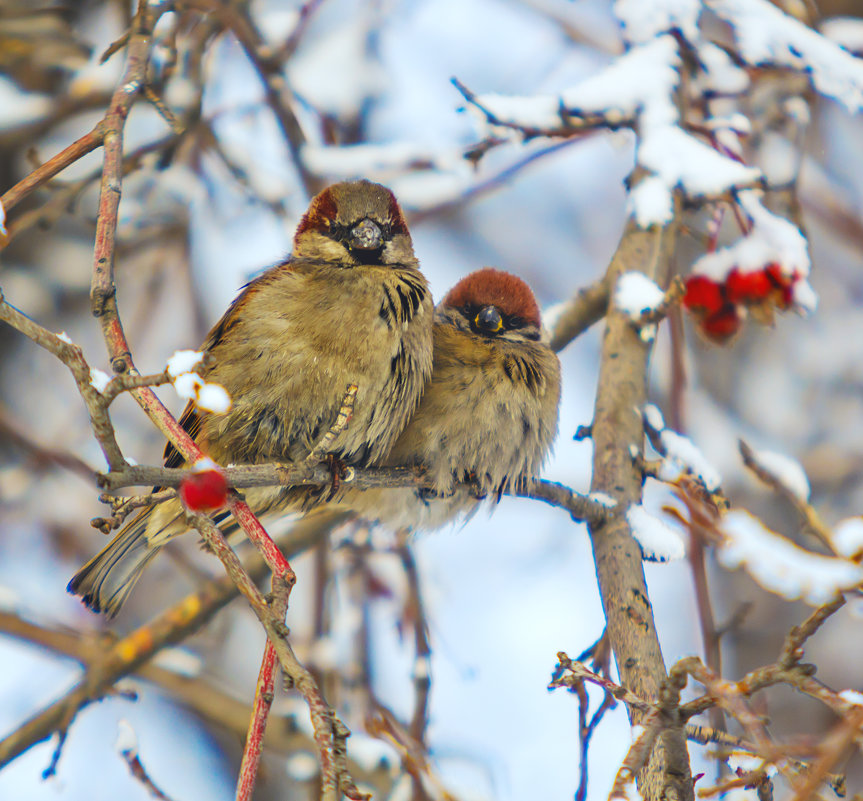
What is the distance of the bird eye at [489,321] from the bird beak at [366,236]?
1.51 feet

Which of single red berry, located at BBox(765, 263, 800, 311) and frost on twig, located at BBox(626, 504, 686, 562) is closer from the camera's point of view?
frost on twig, located at BBox(626, 504, 686, 562)

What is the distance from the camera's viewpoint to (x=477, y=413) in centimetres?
290

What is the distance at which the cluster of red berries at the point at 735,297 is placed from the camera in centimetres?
300

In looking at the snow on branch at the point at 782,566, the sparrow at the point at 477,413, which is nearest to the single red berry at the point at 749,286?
the sparrow at the point at 477,413

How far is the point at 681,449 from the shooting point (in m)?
2.64

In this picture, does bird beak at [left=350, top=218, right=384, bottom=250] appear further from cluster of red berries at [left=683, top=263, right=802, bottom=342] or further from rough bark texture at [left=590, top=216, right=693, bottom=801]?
cluster of red berries at [left=683, top=263, right=802, bottom=342]

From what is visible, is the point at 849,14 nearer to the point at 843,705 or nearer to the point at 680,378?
the point at 680,378

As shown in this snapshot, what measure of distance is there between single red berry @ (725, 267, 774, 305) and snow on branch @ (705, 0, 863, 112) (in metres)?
0.74

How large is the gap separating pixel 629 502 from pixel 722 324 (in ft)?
2.74

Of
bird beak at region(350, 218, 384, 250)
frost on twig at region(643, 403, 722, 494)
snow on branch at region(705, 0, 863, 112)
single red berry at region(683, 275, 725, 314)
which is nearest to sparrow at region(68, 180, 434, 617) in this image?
bird beak at region(350, 218, 384, 250)

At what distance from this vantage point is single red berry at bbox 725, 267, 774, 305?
300cm

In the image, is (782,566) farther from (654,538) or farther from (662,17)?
(662,17)

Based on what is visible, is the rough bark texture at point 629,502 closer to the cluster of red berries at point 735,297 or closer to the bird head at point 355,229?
the cluster of red berries at point 735,297

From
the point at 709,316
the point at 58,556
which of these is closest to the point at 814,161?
the point at 709,316
